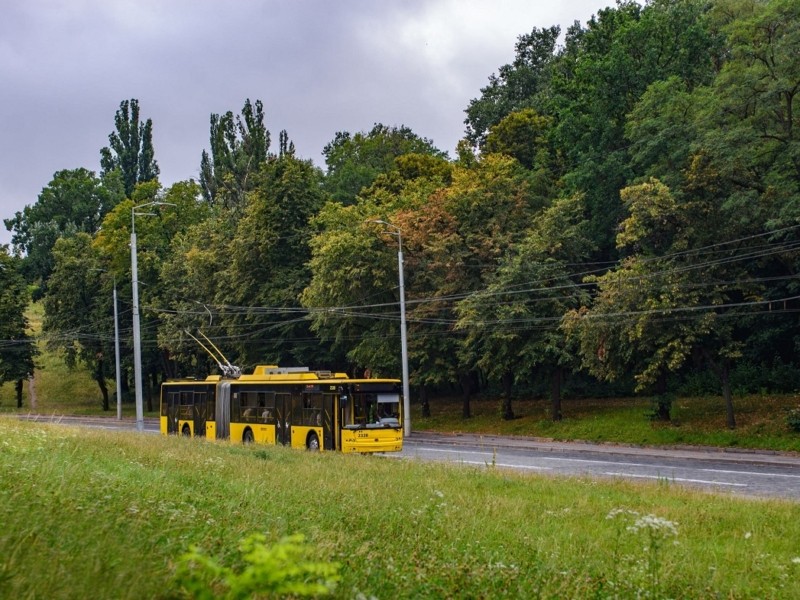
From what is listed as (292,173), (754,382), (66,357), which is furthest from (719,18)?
(66,357)

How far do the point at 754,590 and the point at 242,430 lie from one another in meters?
27.0

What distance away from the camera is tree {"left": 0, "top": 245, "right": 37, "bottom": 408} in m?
70.6

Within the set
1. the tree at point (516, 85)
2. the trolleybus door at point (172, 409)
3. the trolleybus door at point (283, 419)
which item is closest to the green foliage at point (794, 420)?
the trolleybus door at point (283, 419)

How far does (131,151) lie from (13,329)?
49.5 meters

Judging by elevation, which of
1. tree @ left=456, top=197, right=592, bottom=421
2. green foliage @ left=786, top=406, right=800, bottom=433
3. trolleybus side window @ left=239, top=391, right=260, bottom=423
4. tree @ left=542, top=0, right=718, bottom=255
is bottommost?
green foliage @ left=786, top=406, right=800, bottom=433

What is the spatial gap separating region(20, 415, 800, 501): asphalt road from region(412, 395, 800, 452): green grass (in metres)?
1.16

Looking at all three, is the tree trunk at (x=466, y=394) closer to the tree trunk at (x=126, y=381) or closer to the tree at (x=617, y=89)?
the tree at (x=617, y=89)

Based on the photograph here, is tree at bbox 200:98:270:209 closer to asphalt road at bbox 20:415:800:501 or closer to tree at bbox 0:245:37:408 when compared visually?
tree at bbox 0:245:37:408

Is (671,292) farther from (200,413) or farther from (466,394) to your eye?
(200,413)

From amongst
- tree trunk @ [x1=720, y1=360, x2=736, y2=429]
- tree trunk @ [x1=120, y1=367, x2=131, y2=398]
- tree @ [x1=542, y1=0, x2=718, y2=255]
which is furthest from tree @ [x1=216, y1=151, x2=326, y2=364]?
tree trunk @ [x1=720, y1=360, x2=736, y2=429]

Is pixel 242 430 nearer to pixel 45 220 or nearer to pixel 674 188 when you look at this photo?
pixel 674 188

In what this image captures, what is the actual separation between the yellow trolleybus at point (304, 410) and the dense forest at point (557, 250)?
869 centimetres

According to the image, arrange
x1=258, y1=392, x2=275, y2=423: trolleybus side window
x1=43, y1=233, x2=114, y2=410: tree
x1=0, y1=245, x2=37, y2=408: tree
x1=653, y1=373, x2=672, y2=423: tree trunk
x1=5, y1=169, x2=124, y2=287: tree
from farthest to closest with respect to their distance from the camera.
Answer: x1=5, y1=169, x2=124, y2=287: tree, x1=43, y1=233, x2=114, y2=410: tree, x1=0, y1=245, x2=37, y2=408: tree, x1=653, y1=373, x2=672, y2=423: tree trunk, x1=258, y1=392, x2=275, y2=423: trolleybus side window

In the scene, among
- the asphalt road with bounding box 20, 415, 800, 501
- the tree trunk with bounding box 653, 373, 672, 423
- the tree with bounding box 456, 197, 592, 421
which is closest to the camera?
the asphalt road with bounding box 20, 415, 800, 501
